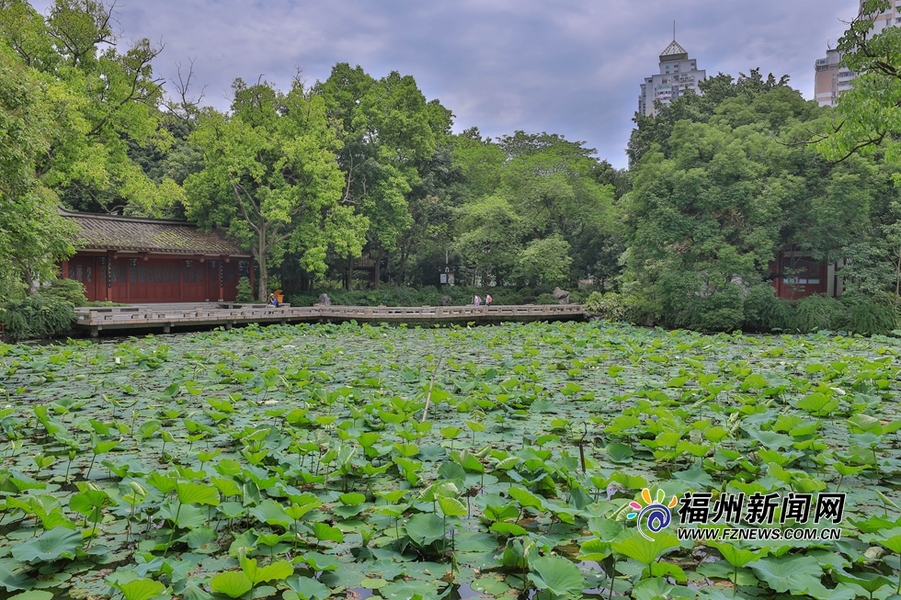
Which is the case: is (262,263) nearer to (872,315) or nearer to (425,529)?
(872,315)

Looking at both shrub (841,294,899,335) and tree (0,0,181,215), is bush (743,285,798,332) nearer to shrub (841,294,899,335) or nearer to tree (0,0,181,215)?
shrub (841,294,899,335)

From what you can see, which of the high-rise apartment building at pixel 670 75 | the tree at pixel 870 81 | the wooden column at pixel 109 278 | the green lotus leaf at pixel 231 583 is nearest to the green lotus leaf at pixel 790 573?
the green lotus leaf at pixel 231 583

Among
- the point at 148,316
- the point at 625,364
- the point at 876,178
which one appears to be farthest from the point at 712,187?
the point at 148,316

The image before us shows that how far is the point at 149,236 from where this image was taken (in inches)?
805

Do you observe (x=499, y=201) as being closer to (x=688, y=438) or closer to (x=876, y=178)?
(x=876, y=178)

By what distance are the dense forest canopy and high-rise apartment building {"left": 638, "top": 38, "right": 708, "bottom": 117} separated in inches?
2484

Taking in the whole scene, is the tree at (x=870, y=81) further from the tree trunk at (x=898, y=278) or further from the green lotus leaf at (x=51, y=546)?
the tree trunk at (x=898, y=278)

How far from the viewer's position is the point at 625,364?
25.3 feet

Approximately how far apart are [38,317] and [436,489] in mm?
14742

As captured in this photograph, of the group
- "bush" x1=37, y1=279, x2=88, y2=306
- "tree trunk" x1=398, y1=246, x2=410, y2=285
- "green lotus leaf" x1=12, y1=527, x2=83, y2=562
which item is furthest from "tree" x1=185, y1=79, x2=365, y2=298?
"green lotus leaf" x1=12, y1=527, x2=83, y2=562

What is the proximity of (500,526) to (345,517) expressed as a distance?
0.76 meters

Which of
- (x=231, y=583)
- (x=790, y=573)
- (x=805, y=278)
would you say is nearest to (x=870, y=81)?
(x=790, y=573)

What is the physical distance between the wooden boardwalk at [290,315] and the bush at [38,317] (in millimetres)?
358

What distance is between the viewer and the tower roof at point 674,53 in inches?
3359
